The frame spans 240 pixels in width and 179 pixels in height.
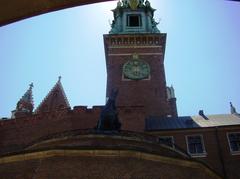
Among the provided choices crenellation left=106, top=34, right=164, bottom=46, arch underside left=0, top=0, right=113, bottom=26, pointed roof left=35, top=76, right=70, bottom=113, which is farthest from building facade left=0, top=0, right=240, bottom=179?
Answer: arch underside left=0, top=0, right=113, bottom=26

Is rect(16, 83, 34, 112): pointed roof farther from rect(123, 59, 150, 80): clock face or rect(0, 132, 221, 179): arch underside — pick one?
rect(0, 132, 221, 179): arch underside

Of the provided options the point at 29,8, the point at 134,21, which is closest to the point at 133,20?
the point at 134,21

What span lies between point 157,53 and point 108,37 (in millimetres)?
5698

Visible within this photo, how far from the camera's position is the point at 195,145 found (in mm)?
24484

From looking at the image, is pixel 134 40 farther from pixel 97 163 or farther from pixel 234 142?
pixel 97 163

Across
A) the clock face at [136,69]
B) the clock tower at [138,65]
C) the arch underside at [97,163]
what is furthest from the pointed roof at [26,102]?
the arch underside at [97,163]

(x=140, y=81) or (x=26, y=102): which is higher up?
(x=26, y=102)

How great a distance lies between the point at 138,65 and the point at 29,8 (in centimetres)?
3280

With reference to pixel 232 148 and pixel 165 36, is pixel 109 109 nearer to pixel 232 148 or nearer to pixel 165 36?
pixel 232 148

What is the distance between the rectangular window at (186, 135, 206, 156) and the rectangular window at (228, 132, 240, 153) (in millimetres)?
→ 2041

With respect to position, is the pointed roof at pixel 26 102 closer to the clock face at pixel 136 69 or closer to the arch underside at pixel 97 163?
the clock face at pixel 136 69

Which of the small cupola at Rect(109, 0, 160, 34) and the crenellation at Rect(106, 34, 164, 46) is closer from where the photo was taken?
the crenellation at Rect(106, 34, 164, 46)

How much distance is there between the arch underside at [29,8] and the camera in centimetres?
204

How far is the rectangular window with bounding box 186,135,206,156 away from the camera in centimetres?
2383
